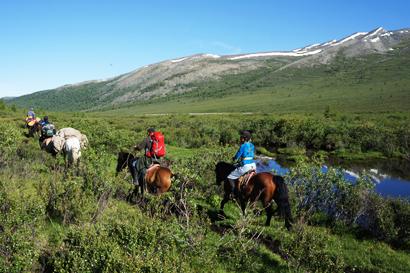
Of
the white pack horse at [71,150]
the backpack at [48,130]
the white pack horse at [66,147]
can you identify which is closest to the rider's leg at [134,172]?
the white pack horse at [66,147]

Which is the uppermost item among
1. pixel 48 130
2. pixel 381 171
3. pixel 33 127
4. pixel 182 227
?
pixel 48 130

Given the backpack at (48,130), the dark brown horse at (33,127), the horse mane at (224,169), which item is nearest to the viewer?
the horse mane at (224,169)

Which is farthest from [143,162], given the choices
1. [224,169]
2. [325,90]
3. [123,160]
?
[325,90]

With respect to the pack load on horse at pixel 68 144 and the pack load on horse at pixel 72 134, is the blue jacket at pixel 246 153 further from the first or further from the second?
the pack load on horse at pixel 72 134

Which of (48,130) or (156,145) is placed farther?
(48,130)

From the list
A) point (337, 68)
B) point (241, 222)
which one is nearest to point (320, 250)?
point (241, 222)

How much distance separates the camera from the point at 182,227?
8.26 metres

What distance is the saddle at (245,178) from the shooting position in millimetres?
12414

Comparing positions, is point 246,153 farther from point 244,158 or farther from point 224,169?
point 224,169

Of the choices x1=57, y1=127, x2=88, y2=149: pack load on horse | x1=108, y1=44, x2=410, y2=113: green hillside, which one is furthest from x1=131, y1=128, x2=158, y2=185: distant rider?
x1=108, y1=44, x2=410, y2=113: green hillside

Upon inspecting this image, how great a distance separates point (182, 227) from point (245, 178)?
4669 millimetres

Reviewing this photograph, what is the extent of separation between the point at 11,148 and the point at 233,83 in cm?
18019

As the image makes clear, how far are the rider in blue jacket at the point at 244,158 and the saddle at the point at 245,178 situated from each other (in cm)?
10

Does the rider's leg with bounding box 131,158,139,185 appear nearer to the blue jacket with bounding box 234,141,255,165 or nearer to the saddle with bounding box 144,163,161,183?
the saddle with bounding box 144,163,161,183
